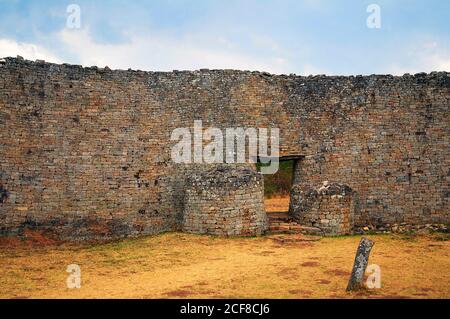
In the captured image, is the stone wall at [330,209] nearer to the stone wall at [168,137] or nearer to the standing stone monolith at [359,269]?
the stone wall at [168,137]

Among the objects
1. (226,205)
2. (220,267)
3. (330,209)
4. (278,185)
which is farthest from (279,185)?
(220,267)

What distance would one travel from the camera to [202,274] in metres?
9.01

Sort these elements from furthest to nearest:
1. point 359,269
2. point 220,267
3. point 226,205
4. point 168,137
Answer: point 168,137, point 226,205, point 220,267, point 359,269

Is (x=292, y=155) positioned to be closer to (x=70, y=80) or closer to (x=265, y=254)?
(x=265, y=254)

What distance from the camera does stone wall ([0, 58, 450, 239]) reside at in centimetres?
1273

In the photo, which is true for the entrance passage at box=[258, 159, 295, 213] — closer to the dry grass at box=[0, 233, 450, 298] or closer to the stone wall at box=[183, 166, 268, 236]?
the stone wall at box=[183, 166, 268, 236]

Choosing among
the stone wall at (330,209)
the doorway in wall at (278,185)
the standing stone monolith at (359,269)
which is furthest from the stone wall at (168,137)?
the doorway in wall at (278,185)

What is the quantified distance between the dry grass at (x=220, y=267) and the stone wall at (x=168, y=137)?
133 centimetres

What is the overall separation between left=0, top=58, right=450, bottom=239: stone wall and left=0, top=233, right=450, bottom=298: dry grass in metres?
1.33

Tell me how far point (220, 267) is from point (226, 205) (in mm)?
3288

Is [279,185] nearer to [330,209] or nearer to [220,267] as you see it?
[330,209]

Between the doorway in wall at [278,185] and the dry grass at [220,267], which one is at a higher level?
the doorway in wall at [278,185]

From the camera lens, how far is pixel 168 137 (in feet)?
47.1

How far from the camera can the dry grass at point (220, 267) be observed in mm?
7637
